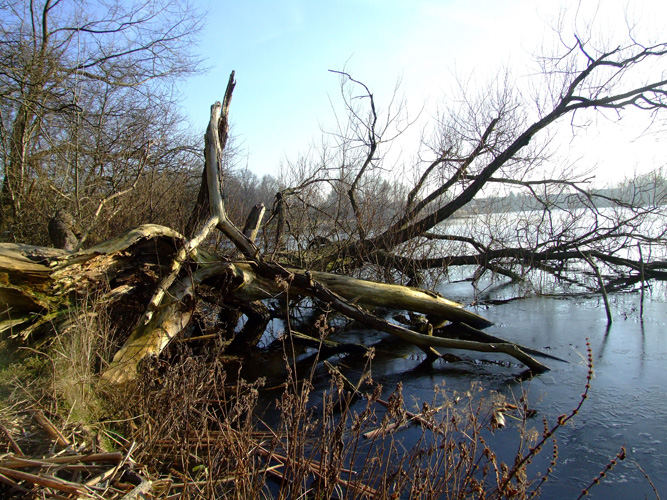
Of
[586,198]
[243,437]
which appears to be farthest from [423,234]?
[243,437]

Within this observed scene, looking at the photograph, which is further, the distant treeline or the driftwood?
the distant treeline

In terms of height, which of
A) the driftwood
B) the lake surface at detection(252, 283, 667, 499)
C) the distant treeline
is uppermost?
the distant treeline

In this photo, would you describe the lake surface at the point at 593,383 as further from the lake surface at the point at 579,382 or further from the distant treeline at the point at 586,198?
the distant treeline at the point at 586,198

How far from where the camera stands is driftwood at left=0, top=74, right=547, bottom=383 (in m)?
4.22

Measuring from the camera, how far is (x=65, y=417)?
326 cm

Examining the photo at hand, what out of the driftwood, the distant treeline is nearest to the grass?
the driftwood

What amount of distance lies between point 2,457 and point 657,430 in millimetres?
4793

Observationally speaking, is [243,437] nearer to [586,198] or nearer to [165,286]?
[165,286]

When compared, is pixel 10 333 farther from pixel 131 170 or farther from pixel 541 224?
pixel 541 224

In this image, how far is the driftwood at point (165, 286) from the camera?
4.22m

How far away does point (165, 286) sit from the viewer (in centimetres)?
482

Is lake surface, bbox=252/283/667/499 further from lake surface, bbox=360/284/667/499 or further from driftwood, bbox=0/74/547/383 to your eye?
driftwood, bbox=0/74/547/383

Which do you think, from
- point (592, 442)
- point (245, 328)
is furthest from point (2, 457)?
point (245, 328)

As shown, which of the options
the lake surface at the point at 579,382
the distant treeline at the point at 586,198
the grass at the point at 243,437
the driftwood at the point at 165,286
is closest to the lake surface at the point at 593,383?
the lake surface at the point at 579,382
